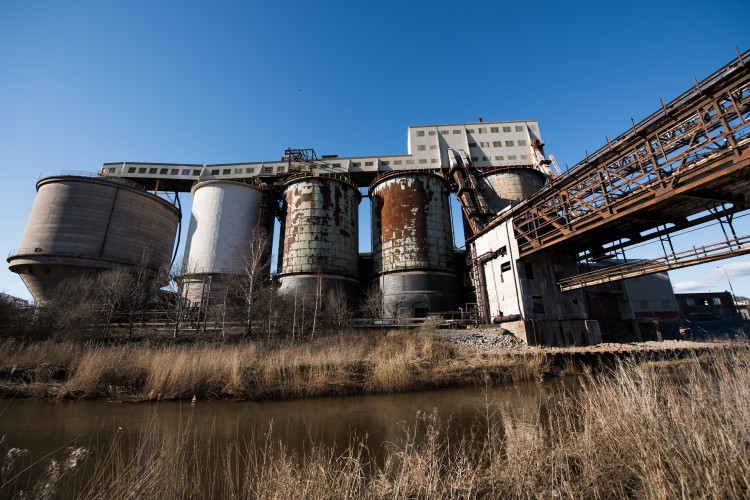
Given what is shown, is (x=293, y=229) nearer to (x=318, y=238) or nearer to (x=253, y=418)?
(x=318, y=238)

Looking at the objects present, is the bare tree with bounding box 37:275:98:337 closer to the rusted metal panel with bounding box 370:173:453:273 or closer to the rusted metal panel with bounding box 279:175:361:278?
the rusted metal panel with bounding box 279:175:361:278

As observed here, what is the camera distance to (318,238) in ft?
89.5

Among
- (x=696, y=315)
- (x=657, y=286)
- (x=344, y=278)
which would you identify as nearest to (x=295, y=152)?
(x=344, y=278)

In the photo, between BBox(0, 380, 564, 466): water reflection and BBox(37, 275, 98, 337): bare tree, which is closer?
BBox(0, 380, 564, 466): water reflection

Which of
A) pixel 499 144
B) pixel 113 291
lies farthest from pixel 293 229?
pixel 499 144

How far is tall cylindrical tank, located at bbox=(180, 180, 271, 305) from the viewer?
26750mm

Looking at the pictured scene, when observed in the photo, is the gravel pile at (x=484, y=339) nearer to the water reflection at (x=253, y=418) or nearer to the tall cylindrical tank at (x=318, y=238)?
the water reflection at (x=253, y=418)

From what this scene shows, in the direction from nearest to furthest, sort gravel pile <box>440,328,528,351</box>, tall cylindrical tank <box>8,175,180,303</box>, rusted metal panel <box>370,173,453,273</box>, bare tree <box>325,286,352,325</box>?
gravel pile <box>440,328,528,351</box>, bare tree <box>325,286,352,325</box>, tall cylindrical tank <box>8,175,180,303</box>, rusted metal panel <box>370,173,453,273</box>

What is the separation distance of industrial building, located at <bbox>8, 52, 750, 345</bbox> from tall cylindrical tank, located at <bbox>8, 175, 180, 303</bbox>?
0.12 meters

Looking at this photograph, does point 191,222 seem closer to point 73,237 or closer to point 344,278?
point 73,237

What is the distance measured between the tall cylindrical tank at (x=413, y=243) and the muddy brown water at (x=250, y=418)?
14.3m

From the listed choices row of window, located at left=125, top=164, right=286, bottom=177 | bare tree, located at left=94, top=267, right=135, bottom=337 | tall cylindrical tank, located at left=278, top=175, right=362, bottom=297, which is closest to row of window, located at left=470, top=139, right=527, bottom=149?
tall cylindrical tank, located at left=278, top=175, right=362, bottom=297

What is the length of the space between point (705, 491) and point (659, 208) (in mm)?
16071

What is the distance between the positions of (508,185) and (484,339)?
755 inches
